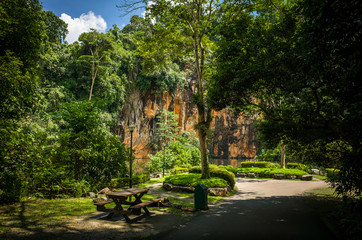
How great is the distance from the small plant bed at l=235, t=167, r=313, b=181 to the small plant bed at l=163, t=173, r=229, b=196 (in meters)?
10.5

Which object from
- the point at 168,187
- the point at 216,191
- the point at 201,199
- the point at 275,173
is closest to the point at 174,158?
the point at 275,173

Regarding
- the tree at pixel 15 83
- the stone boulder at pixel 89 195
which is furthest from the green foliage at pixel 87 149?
the tree at pixel 15 83

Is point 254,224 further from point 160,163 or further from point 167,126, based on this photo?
point 167,126

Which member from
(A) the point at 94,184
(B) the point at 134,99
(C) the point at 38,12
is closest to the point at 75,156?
(A) the point at 94,184

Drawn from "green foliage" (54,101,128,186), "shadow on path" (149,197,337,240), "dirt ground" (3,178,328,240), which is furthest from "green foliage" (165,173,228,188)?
"dirt ground" (3,178,328,240)

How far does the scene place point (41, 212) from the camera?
21.1 ft

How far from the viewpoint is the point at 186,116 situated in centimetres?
4544

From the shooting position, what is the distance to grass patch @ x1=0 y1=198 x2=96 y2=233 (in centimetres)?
530

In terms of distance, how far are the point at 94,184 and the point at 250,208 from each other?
24.8 ft

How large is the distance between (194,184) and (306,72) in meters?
8.25

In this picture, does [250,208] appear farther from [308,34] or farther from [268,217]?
[308,34]

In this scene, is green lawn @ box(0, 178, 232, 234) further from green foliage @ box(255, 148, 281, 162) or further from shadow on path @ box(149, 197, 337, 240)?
green foliage @ box(255, 148, 281, 162)

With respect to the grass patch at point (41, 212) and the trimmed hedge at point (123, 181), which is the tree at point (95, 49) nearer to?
the trimmed hedge at point (123, 181)

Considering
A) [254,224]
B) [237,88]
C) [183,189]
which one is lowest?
[183,189]
